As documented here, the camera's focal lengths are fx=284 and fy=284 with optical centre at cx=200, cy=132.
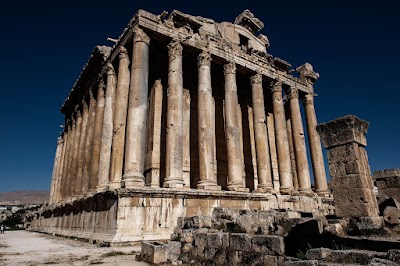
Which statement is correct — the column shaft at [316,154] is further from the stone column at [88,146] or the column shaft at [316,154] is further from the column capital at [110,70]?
the stone column at [88,146]

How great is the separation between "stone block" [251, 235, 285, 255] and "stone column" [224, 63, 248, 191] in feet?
28.5

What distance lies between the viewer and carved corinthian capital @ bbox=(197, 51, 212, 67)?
1563cm

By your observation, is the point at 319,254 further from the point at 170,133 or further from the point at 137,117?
the point at 170,133

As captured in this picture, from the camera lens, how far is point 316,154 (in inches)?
770

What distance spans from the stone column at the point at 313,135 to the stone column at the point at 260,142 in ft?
13.5

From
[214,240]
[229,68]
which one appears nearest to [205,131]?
[229,68]

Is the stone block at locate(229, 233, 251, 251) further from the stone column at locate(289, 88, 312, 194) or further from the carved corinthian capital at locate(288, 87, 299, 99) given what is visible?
the carved corinthian capital at locate(288, 87, 299, 99)

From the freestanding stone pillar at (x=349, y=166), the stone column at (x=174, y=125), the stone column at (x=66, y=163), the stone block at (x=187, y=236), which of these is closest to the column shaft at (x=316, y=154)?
the stone column at (x=174, y=125)

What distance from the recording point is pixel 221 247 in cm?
598

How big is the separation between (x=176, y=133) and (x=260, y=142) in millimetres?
5806

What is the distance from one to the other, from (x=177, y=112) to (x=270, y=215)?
7954mm

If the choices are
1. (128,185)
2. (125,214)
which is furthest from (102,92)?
(125,214)

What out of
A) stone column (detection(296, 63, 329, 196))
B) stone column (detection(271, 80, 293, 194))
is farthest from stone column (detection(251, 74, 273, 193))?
stone column (detection(296, 63, 329, 196))

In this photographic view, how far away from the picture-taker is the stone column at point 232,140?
14.4 m
